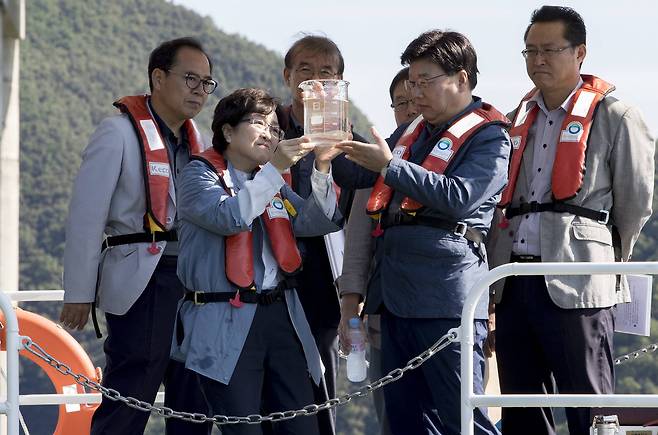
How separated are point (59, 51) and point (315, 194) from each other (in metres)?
54.0

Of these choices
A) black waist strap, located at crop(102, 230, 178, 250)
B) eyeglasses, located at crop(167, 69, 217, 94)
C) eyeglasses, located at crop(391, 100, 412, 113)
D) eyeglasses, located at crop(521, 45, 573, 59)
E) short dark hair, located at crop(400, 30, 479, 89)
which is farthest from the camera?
eyeglasses, located at crop(391, 100, 412, 113)

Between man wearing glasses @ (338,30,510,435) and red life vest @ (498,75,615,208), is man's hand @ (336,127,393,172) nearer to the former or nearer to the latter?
man wearing glasses @ (338,30,510,435)

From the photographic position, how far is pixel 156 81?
6.36 m

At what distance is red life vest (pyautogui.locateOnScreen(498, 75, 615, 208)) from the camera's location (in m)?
5.66

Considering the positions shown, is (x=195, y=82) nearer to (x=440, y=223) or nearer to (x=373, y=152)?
(x=373, y=152)

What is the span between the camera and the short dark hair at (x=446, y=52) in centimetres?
541

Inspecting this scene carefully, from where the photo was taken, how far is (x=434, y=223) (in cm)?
534

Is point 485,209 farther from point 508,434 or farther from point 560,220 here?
point 508,434

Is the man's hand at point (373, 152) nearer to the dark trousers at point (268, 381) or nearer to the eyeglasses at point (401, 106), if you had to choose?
the dark trousers at point (268, 381)

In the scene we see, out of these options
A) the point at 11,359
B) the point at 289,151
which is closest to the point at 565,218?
the point at 289,151

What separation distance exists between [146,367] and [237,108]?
1240mm

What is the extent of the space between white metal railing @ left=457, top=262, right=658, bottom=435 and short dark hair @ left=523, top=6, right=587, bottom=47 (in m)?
1.31

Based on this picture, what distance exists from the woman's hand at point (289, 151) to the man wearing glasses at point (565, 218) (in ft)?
3.30

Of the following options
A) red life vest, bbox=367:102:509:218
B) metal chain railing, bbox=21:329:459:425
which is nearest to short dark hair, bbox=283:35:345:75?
red life vest, bbox=367:102:509:218
